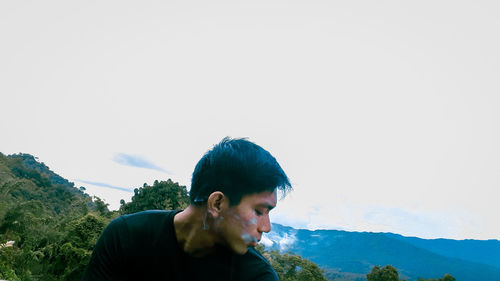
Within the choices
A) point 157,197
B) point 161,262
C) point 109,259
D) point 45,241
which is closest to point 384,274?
point 157,197

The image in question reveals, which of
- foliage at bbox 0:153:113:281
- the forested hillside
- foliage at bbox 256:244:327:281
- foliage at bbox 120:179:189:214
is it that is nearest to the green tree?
foliage at bbox 256:244:327:281

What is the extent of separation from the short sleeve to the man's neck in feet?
1.00

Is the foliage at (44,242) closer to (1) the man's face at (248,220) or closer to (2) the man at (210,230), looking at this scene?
(2) the man at (210,230)

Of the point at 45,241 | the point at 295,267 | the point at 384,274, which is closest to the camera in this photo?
the point at 45,241

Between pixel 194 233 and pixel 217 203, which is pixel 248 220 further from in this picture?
pixel 194 233

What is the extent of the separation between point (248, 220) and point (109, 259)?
81 centimetres

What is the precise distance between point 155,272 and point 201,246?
29 centimetres

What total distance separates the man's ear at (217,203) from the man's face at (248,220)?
3cm

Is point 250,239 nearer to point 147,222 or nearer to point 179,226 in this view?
point 179,226

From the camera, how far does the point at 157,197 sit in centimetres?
3047

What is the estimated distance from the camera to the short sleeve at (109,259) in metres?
2.09

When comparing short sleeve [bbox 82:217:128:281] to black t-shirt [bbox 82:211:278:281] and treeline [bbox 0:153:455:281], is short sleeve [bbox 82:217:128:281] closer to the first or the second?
black t-shirt [bbox 82:211:278:281]

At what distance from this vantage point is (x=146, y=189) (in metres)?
31.6

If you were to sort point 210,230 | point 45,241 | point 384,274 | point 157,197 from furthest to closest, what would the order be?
point 384,274, point 157,197, point 45,241, point 210,230
